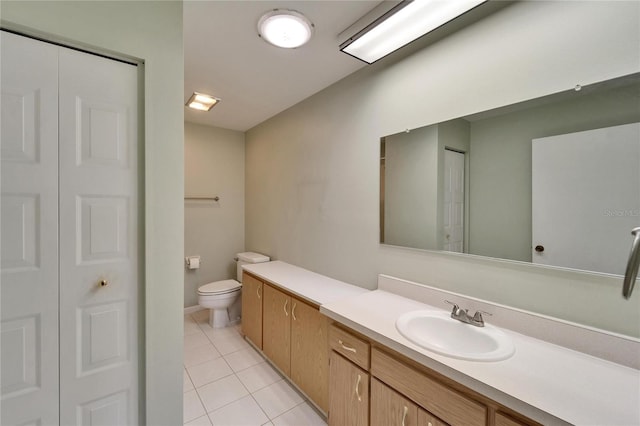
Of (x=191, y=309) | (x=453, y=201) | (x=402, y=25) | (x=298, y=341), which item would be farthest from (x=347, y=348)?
(x=191, y=309)

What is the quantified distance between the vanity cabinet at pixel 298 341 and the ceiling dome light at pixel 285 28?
5.82ft

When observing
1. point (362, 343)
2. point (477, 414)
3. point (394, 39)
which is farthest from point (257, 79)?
point (477, 414)

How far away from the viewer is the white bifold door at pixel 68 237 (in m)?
1.01

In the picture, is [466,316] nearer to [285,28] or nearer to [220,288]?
[285,28]

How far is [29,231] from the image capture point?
40.7 inches

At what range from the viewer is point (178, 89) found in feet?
4.28

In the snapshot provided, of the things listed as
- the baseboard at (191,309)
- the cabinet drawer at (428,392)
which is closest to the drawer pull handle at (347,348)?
the cabinet drawer at (428,392)

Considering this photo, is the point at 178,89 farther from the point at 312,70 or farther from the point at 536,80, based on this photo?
the point at 536,80

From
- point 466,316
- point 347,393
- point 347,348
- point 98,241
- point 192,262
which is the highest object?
point 98,241

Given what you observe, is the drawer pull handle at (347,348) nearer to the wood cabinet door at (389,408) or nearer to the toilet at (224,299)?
the wood cabinet door at (389,408)

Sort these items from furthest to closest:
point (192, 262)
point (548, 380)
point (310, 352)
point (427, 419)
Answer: point (192, 262) < point (310, 352) < point (427, 419) < point (548, 380)

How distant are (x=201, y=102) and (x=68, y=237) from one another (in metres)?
1.96

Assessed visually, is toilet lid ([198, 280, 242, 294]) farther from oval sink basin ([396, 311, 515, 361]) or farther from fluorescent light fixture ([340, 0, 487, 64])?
fluorescent light fixture ([340, 0, 487, 64])

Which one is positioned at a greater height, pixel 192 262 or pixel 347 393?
pixel 192 262
